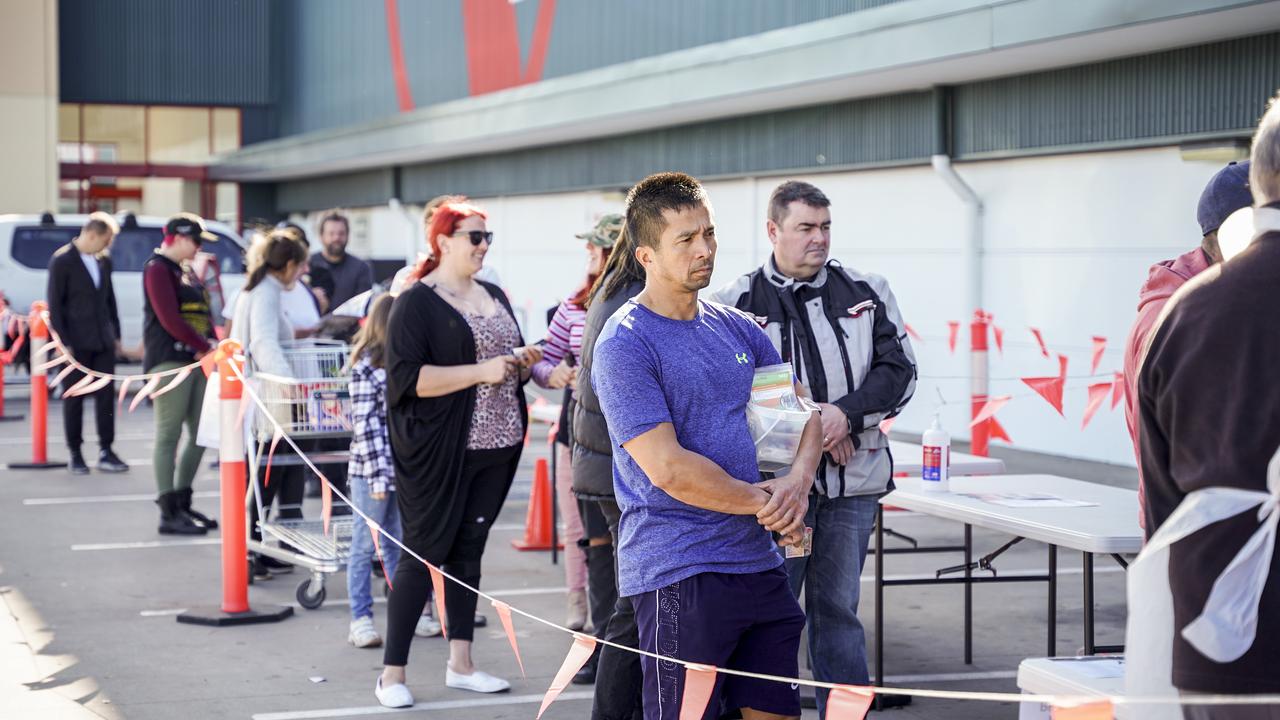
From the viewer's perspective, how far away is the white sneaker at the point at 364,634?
7.25 meters

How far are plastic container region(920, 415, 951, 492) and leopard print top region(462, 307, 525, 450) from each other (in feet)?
5.52

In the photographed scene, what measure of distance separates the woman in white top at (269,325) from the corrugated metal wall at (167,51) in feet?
94.2

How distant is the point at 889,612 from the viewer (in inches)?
316

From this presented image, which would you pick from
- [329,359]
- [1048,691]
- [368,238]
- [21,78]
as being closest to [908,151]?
[329,359]

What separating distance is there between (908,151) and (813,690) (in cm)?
1017

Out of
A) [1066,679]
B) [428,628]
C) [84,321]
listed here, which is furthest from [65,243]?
[1066,679]

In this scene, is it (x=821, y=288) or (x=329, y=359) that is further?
(x=329, y=359)

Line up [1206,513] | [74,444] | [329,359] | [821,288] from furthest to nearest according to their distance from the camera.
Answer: [74,444]
[329,359]
[821,288]
[1206,513]

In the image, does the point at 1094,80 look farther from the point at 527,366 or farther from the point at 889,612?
the point at 527,366

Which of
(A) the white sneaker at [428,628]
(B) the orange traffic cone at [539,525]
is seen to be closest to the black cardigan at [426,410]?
(A) the white sneaker at [428,628]

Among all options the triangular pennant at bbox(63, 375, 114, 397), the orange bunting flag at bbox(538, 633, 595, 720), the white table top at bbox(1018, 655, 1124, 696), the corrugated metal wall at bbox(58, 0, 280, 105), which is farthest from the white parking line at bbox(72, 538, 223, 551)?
the corrugated metal wall at bbox(58, 0, 280, 105)

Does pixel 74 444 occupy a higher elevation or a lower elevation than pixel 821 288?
lower

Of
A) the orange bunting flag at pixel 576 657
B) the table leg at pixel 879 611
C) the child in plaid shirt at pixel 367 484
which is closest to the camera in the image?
the orange bunting flag at pixel 576 657

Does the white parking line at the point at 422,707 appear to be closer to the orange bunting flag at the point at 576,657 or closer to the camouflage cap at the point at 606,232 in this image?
the orange bunting flag at the point at 576,657
